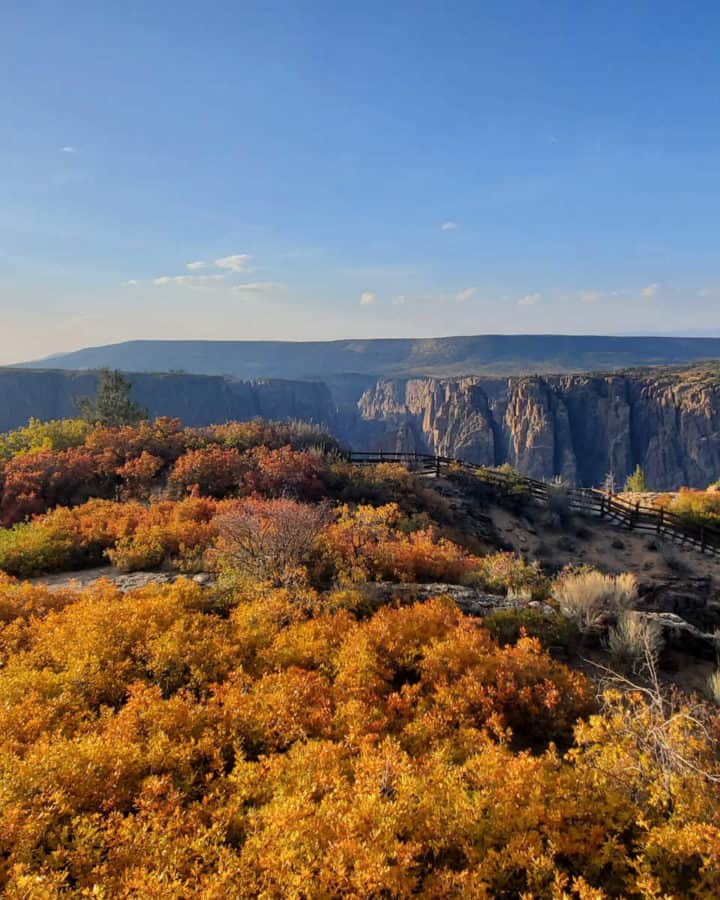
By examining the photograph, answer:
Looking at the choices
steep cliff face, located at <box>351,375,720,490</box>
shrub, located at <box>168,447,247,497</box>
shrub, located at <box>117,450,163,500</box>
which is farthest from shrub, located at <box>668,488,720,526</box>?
steep cliff face, located at <box>351,375,720,490</box>

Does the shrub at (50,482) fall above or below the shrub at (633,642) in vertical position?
above

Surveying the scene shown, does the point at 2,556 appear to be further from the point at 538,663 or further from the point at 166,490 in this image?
the point at 538,663

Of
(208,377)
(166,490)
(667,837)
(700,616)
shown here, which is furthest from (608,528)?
(208,377)

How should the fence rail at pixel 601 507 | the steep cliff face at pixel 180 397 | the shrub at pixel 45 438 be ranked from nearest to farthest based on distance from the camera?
the shrub at pixel 45 438, the fence rail at pixel 601 507, the steep cliff face at pixel 180 397

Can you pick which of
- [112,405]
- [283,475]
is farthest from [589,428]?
[283,475]

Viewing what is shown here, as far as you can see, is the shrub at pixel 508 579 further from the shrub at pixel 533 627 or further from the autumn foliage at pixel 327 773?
the autumn foliage at pixel 327 773

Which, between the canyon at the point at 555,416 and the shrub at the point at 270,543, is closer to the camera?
the shrub at the point at 270,543

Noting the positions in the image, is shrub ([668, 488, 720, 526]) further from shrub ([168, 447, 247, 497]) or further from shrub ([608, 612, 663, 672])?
shrub ([168, 447, 247, 497])

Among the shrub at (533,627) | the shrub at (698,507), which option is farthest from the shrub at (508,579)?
the shrub at (698,507)
